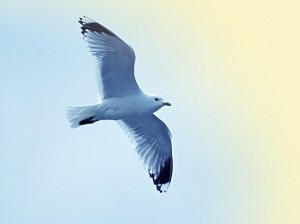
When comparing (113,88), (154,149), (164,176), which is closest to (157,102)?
(113,88)

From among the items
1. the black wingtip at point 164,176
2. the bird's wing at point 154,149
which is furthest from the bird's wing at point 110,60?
the black wingtip at point 164,176

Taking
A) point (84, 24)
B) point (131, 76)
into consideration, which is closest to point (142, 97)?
point (131, 76)

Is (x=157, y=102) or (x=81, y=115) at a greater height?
(x=157, y=102)

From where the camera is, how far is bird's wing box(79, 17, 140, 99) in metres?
13.7

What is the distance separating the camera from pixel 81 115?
14188 millimetres

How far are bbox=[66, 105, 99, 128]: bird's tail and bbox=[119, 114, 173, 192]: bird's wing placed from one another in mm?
1079

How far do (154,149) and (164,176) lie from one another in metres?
0.43

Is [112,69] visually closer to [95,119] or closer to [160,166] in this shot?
[95,119]

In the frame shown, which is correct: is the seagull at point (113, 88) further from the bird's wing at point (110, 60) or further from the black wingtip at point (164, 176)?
the black wingtip at point (164, 176)

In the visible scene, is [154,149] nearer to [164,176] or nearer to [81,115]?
[164,176]

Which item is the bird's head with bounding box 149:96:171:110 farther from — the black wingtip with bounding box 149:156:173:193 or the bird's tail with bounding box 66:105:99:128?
the black wingtip with bounding box 149:156:173:193

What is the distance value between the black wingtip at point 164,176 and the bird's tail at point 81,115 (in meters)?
1.61

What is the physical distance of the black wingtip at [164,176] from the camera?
15219 millimetres

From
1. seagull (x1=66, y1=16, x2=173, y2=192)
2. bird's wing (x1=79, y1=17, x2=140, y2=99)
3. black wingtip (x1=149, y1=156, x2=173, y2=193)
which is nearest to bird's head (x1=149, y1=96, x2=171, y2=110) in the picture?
seagull (x1=66, y1=16, x2=173, y2=192)
